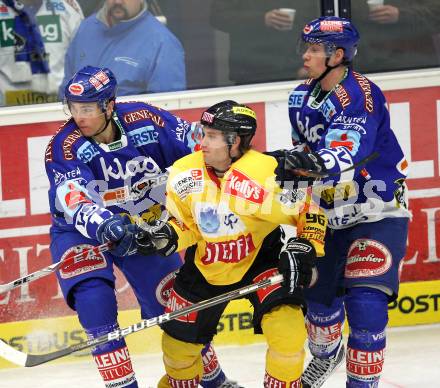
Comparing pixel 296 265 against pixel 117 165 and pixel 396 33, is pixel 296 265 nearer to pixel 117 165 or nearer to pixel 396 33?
pixel 117 165

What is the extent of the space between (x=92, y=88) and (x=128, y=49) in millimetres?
1507

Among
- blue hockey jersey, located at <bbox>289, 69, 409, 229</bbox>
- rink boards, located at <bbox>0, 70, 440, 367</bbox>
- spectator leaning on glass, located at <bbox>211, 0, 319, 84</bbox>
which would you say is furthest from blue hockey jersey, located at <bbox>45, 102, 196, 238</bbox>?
spectator leaning on glass, located at <bbox>211, 0, 319, 84</bbox>

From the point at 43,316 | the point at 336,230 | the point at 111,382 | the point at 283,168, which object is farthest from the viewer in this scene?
the point at 43,316

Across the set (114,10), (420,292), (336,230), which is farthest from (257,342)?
(114,10)

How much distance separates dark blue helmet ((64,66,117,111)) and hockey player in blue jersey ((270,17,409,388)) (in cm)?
77

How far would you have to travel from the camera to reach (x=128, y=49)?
6.39 meters

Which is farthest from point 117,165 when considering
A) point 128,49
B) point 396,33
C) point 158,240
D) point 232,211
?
point 396,33

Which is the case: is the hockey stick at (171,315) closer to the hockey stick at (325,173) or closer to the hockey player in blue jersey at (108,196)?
the hockey player in blue jersey at (108,196)

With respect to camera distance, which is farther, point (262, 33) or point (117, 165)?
point (262, 33)

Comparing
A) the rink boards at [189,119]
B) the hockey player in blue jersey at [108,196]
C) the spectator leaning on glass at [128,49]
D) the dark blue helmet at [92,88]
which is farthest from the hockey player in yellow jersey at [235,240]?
the spectator leaning on glass at [128,49]

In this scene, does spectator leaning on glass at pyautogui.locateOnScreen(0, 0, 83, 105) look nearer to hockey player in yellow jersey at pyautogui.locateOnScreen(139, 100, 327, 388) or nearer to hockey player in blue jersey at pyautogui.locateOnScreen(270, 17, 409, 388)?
hockey player in blue jersey at pyautogui.locateOnScreen(270, 17, 409, 388)

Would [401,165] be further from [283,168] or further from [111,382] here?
[111,382]

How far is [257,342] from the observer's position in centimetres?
643

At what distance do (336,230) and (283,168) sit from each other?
2.37 feet
